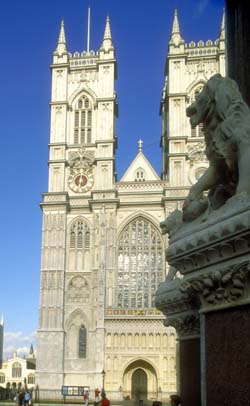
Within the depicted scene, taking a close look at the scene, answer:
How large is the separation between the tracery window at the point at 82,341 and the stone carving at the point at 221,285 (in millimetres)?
37697

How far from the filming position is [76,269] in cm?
4088

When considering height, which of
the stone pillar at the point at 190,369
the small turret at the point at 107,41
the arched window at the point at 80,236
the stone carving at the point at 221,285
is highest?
the small turret at the point at 107,41

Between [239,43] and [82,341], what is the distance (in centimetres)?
3730

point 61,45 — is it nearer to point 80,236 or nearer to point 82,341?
point 80,236

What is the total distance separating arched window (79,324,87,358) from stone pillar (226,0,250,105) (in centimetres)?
3698

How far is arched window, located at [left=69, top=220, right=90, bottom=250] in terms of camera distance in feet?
136

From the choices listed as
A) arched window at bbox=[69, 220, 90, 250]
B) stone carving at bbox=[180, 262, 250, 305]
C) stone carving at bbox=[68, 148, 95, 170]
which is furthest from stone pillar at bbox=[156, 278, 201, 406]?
stone carving at bbox=[68, 148, 95, 170]

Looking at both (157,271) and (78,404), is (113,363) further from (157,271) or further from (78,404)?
(157,271)

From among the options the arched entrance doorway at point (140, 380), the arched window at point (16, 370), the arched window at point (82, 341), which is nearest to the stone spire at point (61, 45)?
the arched window at point (82, 341)

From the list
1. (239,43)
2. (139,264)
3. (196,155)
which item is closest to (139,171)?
(196,155)

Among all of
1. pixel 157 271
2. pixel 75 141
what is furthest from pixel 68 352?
pixel 75 141

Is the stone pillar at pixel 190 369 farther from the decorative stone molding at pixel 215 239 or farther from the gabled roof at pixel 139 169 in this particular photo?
the gabled roof at pixel 139 169

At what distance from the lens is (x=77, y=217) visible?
42094 mm

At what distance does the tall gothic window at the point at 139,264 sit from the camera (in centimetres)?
4047
